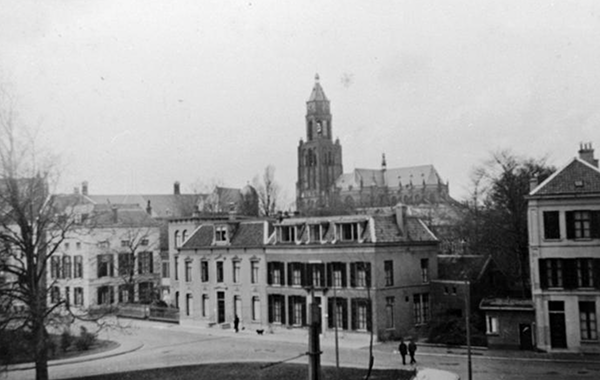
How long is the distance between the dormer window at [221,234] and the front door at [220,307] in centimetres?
407

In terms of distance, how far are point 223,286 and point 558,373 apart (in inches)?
1051

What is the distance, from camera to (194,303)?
51312mm

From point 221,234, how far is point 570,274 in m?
25.8

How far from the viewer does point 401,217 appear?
43312 mm

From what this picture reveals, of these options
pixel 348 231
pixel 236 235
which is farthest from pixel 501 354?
pixel 236 235

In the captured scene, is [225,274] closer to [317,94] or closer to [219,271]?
[219,271]

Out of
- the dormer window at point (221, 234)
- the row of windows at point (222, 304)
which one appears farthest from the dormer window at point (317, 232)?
the dormer window at point (221, 234)

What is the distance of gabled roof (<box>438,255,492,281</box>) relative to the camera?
1722 inches

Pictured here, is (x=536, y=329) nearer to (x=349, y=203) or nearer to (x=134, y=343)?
(x=134, y=343)

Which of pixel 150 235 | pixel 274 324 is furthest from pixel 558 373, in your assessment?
pixel 150 235

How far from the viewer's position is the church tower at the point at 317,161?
146875 mm

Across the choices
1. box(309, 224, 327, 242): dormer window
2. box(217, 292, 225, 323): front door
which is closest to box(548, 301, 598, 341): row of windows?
box(309, 224, 327, 242): dormer window

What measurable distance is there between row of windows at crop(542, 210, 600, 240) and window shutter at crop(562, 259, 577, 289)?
1341 millimetres

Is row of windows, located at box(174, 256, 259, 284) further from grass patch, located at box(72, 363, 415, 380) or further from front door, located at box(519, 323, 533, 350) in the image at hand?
front door, located at box(519, 323, 533, 350)
